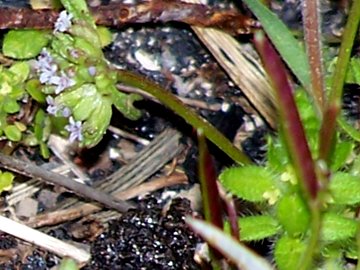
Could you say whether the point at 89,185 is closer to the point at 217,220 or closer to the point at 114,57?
the point at 114,57

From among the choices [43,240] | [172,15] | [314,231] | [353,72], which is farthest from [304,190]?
[172,15]

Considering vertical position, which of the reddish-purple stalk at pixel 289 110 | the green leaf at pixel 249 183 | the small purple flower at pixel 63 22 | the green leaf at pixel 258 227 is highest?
the reddish-purple stalk at pixel 289 110

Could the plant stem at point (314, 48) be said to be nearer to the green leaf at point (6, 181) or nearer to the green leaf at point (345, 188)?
the green leaf at point (345, 188)

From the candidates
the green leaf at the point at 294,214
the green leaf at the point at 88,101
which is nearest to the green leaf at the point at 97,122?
the green leaf at the point at 88,101

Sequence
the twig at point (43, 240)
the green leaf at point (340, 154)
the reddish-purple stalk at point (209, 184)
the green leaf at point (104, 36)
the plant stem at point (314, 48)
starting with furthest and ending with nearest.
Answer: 1. the green leaf at point (104, 36)
2. the twig at point (43, 240)
3. the plant stem at point (314, 48)
4. the green leaf at point (340, 154)
5. the reddish-purple stalk at point (209, 184)

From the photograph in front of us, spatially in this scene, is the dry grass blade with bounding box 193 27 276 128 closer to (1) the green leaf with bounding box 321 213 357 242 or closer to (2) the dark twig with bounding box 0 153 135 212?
(2) the dark twig with bounding box 0 153 135 212

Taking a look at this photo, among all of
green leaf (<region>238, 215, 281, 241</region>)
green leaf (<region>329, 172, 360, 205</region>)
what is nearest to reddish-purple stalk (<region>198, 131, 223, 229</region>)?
green leaf (<region>238, 215, 281, 241</region>)
